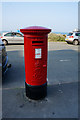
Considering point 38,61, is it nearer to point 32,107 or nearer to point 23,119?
point 32,107

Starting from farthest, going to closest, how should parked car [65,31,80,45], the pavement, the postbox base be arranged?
parked car [65,31,80,45]
the postbox base
the pavement

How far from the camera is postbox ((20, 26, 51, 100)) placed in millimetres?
2422

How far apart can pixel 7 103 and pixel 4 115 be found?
395 millimetres

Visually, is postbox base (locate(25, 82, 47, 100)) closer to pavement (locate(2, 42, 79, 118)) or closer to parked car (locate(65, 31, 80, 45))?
pavement (locate(2, 42, 79, 118))

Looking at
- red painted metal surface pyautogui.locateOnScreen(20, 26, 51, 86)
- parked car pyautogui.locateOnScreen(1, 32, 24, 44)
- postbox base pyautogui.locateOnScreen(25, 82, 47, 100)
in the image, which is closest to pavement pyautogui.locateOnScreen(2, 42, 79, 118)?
postbox base pyautogui.locateOnScreen(25, 82, 47, 100)

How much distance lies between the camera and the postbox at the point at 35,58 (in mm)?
2422

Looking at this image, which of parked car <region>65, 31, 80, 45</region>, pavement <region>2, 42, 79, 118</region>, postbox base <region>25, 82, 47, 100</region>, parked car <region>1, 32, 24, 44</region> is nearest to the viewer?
pavement <region>2, 42, 79, 118</region>

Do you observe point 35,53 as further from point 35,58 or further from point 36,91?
point 36,91

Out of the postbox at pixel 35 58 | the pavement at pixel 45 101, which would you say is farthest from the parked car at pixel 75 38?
the postbox at pixel 35 58

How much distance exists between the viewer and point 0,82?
12.3 feet

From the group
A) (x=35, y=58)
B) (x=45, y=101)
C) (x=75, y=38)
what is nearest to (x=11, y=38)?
(x=75, y=38)

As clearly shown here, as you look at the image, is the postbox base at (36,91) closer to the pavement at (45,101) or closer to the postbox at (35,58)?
the postbox at (35,58)

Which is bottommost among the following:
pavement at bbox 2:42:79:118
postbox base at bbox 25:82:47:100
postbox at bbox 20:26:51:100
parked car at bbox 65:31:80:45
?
pavement at bbox 2:42:79:118

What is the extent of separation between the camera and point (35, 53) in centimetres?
252
